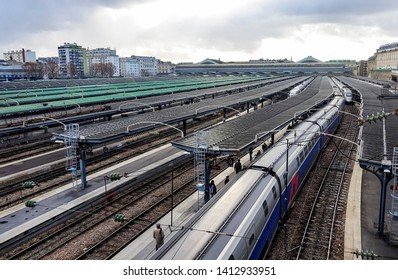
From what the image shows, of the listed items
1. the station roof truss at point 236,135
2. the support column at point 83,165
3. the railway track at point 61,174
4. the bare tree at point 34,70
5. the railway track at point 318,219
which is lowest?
the railway track at point 318,219

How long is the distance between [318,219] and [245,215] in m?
9.27

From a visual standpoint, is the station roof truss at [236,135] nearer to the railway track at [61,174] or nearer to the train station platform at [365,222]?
the train station platform at [365,222]

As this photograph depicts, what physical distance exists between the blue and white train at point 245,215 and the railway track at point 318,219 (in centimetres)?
81

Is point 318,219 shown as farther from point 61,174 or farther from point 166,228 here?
point 61,174

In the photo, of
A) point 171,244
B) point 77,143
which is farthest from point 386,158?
point 77,143

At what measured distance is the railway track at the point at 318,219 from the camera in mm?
17938

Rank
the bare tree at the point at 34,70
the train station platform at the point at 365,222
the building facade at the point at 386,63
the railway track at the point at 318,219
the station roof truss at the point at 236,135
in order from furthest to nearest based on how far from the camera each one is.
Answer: the bare tree at the point at 34,70, the building facade at the point at 386,63, the station roof truss at the point at 236,135, the railway track at the point at 318,219, the train station platform at the point at 365,222

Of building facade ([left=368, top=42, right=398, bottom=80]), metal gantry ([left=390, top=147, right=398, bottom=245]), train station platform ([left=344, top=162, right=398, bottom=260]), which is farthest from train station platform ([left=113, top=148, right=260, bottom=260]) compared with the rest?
building facade ([left=368, top=42, right=398, bottom=80])

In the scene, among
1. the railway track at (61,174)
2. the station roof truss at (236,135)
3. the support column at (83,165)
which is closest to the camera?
the station roof truss at (236,135)

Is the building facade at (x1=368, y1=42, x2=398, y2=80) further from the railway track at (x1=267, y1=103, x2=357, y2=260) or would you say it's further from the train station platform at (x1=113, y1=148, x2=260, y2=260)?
the train station platform at (x1=113, y1=148, x2=260, y2=260)

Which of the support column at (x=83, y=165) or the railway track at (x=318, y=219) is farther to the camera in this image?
the support column at (x=83, y=165)

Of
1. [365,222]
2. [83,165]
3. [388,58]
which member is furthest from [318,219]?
[388,58]

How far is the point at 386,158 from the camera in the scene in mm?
19484

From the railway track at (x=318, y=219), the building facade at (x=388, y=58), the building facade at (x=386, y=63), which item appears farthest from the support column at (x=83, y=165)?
the building facade at (x=388, y=58)
